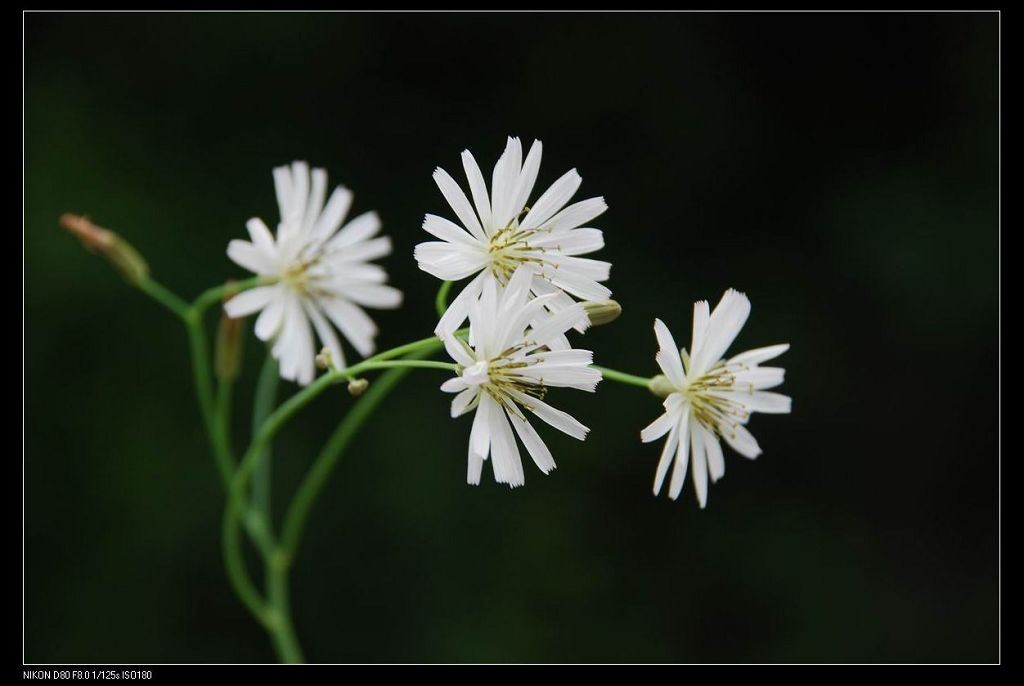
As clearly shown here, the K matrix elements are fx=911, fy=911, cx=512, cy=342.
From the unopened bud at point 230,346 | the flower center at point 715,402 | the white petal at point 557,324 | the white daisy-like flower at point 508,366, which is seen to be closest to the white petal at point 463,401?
the white daisy-like flower at point 508,366

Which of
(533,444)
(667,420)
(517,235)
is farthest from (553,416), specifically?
(517,235)

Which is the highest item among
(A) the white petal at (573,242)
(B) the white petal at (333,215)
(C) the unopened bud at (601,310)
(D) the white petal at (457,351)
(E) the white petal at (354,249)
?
(B) the white petal at (333,215)

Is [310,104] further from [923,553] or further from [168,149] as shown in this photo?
[923,553]

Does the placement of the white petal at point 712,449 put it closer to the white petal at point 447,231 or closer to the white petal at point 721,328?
the white petal at point 721,328

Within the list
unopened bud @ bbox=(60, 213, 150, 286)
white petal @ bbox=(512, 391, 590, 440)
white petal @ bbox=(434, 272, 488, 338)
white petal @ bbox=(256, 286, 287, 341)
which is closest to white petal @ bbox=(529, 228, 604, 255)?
white petal @ bbox=(434, 272, 488, 338)

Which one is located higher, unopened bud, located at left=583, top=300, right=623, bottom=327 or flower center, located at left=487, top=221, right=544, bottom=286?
flower center, located at left=487, top=221, right=544, bottom=286

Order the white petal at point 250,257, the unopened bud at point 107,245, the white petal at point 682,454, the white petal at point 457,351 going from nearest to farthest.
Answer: the white petal at point 457,351 < the white petal at point 682,454 < the white petal at point 250,257 < the unopened bud at point 107,245

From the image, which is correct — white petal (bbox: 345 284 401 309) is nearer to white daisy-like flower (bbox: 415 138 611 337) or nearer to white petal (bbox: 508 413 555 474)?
white daisy-like flower (bbox: 415 138 611 337)
